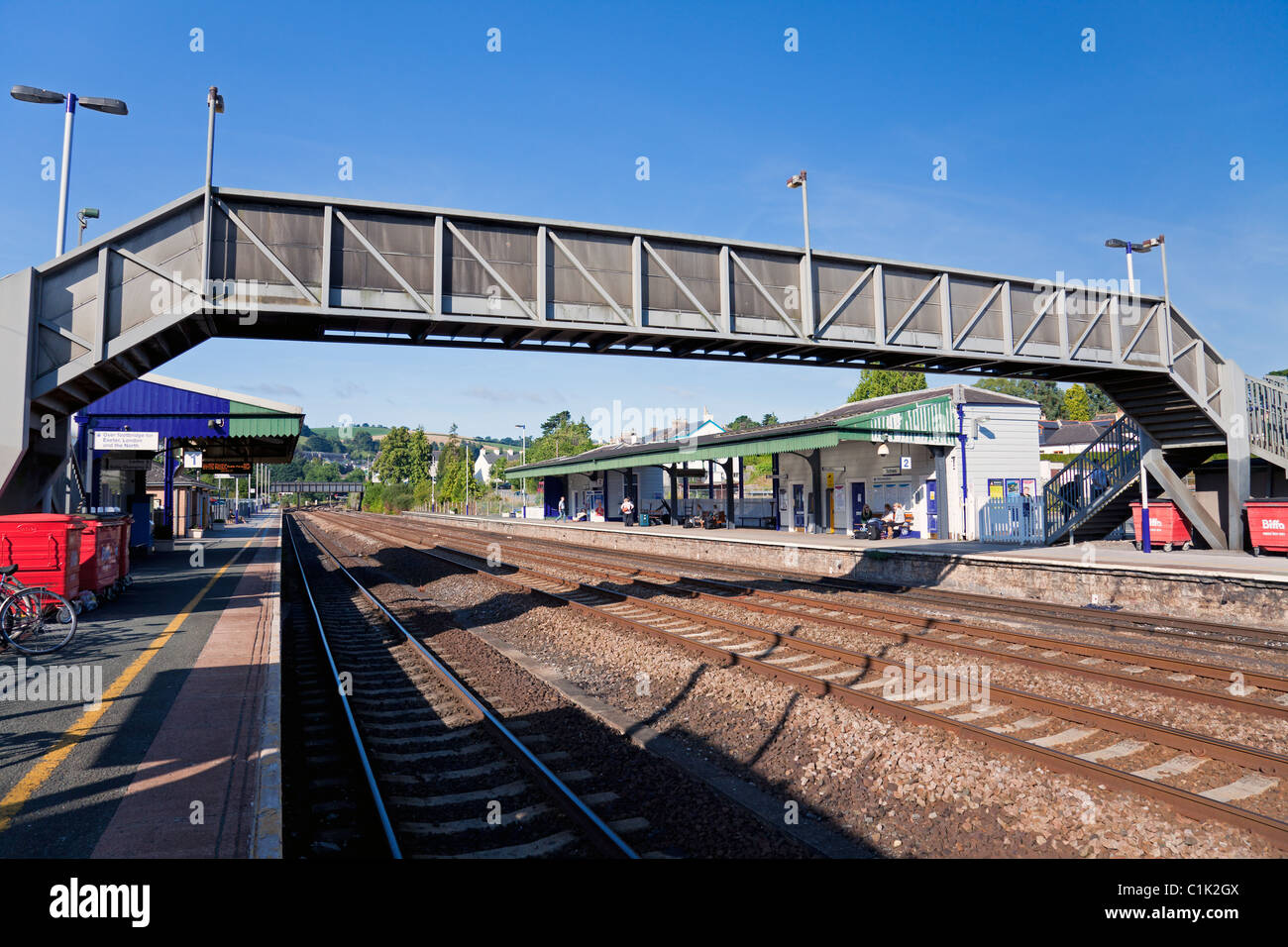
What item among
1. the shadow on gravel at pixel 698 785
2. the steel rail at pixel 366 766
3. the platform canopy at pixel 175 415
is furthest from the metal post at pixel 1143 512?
the platform canopy at pixel 175 415

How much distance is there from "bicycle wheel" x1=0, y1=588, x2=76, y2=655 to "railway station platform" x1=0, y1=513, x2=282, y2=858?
0.21 meters

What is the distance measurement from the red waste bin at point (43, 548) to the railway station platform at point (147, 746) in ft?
3.00

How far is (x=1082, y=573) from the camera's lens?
15.4 m

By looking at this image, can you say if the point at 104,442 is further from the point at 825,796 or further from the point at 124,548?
the point at 825,796

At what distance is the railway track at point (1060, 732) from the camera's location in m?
5.51

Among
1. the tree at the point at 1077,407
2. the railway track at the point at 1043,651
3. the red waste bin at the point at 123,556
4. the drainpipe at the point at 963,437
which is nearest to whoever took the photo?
the railway track at the point at 1043,651

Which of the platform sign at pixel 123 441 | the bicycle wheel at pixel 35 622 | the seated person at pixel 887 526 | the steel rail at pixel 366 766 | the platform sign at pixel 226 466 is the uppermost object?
the platform sign at pixel 226 466

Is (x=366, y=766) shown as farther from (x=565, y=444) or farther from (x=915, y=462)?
(x=565, y=444)

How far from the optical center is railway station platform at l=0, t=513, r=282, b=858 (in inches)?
171

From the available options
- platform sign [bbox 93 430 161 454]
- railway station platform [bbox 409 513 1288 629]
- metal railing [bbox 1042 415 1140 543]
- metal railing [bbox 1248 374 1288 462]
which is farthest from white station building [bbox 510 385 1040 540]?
platform sign [bbox 93 430 161 454]

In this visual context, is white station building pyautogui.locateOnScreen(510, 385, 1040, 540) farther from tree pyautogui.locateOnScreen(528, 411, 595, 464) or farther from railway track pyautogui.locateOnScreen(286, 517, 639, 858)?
tree pyautogui.locateOnScreen(528, 411, 595, 464)

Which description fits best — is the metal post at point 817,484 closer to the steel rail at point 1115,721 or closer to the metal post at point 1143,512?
the metal post at point 1143,512
